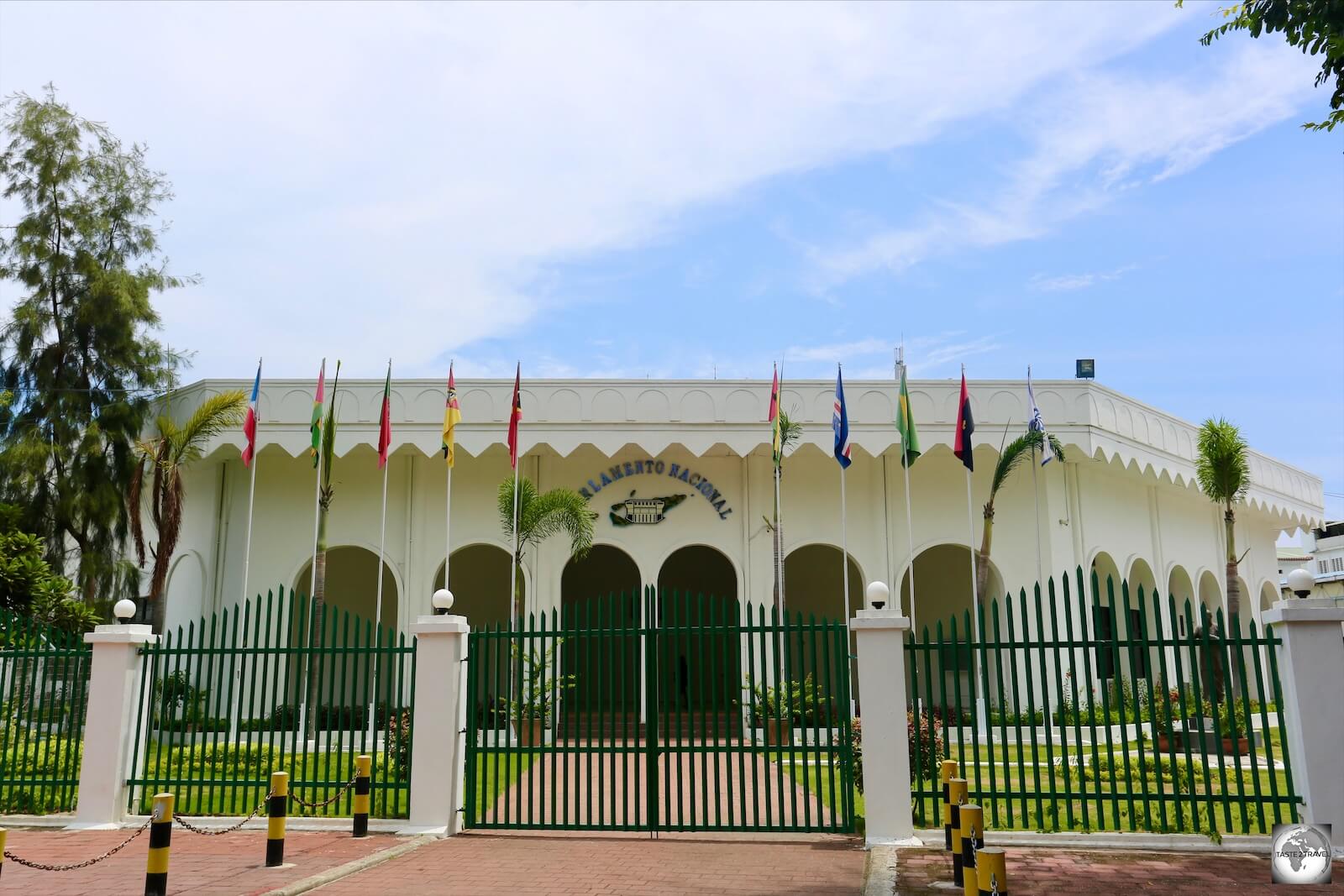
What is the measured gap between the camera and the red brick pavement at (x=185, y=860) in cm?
745

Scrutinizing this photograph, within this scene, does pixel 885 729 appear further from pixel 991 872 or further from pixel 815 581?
pixel 815 581

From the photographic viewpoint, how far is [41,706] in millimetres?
10305

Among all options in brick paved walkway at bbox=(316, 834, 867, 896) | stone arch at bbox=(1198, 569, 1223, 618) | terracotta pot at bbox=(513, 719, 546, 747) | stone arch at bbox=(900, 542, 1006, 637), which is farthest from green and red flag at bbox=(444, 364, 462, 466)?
stone arch at bbox=(1198, 569, 1223, 618)

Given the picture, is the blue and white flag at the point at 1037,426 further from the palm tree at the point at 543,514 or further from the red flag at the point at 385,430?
the red flag at the point at 385,430

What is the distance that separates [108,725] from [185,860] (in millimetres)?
2312

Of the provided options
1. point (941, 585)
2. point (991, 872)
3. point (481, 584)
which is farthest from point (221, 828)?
point (941, 585)

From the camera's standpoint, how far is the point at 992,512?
19.6 m

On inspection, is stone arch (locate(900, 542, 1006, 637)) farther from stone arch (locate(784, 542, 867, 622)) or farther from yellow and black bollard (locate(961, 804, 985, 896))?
yellow and black bollard (locate(961, 804, 985, 896))

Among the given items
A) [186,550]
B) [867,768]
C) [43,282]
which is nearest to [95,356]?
[43,282]

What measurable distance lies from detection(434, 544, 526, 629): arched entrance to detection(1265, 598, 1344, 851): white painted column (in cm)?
2047

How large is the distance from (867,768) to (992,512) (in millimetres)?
11595

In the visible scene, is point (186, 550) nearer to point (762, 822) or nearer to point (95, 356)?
point (95, 356)

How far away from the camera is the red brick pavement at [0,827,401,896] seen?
293 inches

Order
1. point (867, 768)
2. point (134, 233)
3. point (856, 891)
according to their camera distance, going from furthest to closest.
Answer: point (134, 233) < point (867, 768) < point (856, 891)
